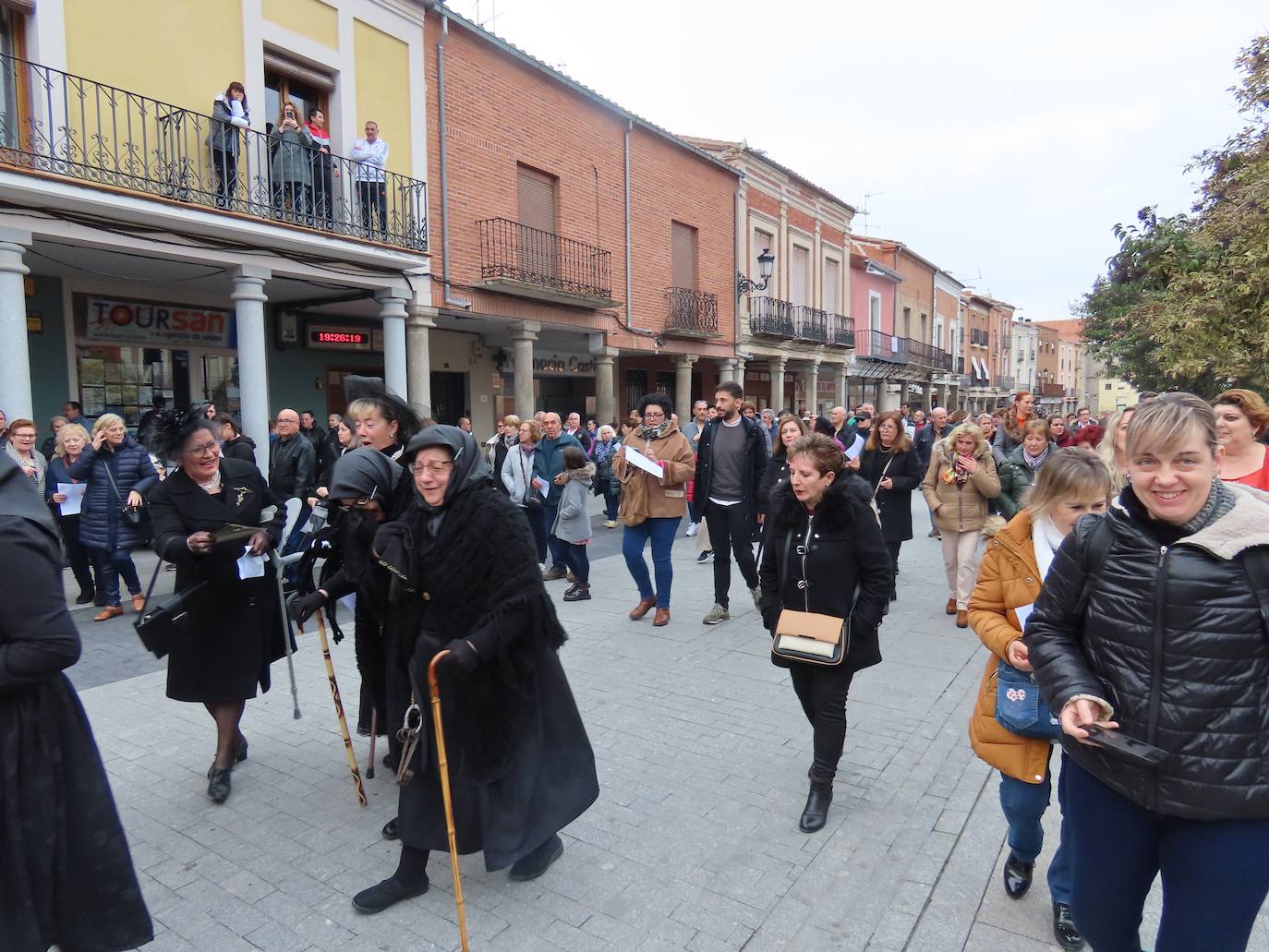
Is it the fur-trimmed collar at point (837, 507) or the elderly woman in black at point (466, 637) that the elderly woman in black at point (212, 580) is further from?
the fur-trimmed collar at point (837, 507)

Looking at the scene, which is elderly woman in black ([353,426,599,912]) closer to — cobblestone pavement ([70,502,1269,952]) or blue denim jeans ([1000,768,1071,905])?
cobblestone pavement ([70,502,1269,952])

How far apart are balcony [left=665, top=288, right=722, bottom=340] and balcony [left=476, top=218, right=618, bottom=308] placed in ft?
7.63

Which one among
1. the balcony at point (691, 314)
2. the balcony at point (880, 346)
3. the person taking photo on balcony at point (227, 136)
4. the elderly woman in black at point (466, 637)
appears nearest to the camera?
the elderly woman in black at point (466, 637)

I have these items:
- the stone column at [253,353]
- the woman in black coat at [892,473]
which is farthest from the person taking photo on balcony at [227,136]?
the woman in black coat at [892,473]

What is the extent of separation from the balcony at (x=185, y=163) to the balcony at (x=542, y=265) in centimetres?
153

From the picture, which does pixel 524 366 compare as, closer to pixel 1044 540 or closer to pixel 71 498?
pixel 71 498

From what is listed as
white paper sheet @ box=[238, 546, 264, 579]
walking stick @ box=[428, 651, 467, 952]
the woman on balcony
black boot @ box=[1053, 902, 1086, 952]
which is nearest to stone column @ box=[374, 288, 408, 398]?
the woman on balcony

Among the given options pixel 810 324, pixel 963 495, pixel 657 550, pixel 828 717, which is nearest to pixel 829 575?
pixel 828 717

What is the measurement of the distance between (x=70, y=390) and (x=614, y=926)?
1156cm

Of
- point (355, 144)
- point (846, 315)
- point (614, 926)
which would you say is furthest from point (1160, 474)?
point (846, 315)

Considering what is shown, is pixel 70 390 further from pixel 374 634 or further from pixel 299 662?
pixel 374 634

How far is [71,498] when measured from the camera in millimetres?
7117

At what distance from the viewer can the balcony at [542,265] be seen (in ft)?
44.9

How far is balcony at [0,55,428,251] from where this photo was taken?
839 centimetres
